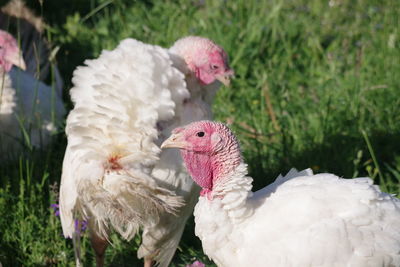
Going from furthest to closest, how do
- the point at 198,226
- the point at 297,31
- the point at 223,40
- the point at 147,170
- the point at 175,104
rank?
the point at 297,31 < the point at 223,40 < the point at 175,104 < the point at 147,170 < the point at 198,226

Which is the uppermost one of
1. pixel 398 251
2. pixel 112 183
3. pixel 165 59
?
pixel 165 59

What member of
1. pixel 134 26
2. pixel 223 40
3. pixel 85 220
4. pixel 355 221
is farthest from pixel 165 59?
pixel 134 26

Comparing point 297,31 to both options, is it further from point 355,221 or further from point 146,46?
point 355,221

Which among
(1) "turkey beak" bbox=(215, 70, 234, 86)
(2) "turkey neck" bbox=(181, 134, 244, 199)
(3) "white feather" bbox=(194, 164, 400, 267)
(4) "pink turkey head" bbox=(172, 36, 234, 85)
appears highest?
(4) "pink turkey head" bbox=(172, 36, 234, 85)

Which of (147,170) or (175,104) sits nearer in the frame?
(147,170)

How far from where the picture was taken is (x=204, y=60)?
12.4 ft

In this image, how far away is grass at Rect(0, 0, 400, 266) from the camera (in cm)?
388

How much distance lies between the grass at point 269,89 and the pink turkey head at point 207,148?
39.3 inches

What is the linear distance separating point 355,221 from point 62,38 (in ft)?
13.0

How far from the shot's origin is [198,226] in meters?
2.97

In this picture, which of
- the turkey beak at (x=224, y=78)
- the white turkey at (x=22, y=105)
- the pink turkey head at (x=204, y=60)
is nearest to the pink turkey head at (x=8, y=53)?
the white turkey at (x=22, y=105)

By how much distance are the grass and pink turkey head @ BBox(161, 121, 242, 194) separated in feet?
3.27

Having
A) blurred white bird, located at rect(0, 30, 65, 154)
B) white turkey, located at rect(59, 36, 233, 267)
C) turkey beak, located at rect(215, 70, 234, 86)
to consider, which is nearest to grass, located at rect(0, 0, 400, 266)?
blurred white bird, located at rect(0, 30, 65, 154)

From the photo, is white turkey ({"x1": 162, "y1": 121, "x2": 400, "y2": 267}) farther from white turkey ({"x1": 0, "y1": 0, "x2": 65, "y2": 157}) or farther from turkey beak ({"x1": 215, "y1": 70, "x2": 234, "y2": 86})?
white turkey ({"x1": 0, "y1": 0, "x2": 65, "y2": 157})
